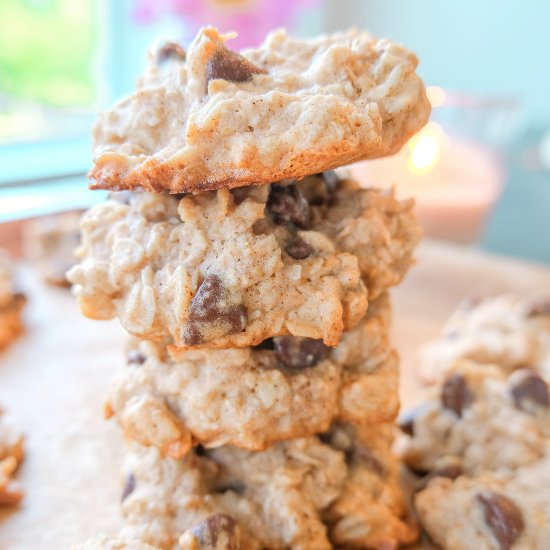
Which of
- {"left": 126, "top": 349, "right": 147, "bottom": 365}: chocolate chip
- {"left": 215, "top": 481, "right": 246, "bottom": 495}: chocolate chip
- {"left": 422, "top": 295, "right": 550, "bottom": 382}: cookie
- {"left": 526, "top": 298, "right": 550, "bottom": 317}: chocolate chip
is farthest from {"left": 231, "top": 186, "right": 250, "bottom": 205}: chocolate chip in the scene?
{"left": 526, "top": 298, "right": 550, "bottom": 317}: chocolate chip

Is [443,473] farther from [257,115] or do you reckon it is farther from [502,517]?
[257,115]

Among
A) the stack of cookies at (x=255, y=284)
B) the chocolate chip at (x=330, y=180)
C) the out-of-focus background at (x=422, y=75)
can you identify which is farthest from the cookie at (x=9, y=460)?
the out-of-focus background at (x=422, y=75)

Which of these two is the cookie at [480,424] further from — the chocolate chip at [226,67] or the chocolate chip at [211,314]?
the chocolate chip at [226,67]

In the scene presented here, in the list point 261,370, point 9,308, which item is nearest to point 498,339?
point 261,370

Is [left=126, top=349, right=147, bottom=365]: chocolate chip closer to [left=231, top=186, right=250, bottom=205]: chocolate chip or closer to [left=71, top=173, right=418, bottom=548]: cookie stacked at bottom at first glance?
[left=71, top=173, right=418, bottom=548]: cookie stacked at bottom

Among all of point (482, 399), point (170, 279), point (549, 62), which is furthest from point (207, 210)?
point (549, 62)

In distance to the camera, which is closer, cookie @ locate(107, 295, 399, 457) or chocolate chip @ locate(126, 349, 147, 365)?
cookie @ locate(107, 295, 399, 457)
